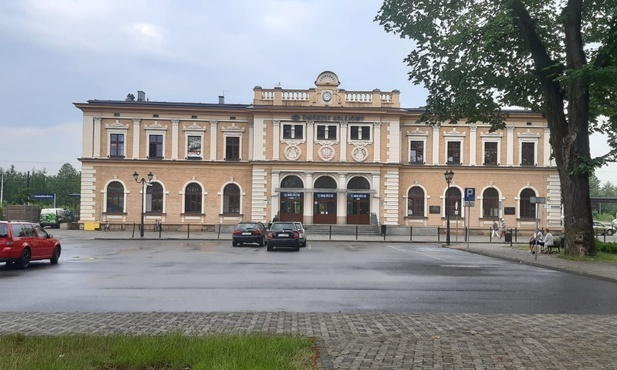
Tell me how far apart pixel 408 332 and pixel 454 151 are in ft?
151

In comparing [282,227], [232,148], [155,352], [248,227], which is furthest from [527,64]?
[232,148]

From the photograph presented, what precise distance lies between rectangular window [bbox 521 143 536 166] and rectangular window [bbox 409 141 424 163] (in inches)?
372

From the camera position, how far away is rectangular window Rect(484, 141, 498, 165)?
51812 millimetres

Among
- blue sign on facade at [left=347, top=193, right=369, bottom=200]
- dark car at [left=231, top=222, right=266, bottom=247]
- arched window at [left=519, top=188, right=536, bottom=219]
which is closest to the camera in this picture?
dark car at [left=231, top=222, right=266, bottom=247]

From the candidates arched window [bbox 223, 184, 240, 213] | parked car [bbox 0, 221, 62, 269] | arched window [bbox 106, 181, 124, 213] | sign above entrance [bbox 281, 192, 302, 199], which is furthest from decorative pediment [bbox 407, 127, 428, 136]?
parked car [bbox 0, 221, 62, 269]

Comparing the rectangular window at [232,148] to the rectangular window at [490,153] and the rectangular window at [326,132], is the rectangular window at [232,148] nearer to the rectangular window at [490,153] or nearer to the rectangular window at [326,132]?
the rectangular window at [326,132]

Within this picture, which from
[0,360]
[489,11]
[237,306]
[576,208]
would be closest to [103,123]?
[489,11]

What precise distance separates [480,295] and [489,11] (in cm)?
1477

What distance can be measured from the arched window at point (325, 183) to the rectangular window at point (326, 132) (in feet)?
12.0

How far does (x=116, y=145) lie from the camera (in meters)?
50.7

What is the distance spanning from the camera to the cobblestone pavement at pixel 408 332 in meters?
6.23

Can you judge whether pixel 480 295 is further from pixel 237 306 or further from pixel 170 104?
pixel 170 104

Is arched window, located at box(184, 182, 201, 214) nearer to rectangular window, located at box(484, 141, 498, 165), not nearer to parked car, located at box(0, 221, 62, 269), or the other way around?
rectangular window, located at box(484, 141, 498, 165)

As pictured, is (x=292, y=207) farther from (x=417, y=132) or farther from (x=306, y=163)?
(x=417, y=132)
